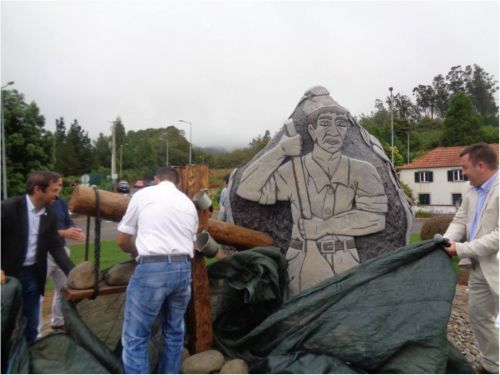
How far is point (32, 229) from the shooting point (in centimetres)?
444

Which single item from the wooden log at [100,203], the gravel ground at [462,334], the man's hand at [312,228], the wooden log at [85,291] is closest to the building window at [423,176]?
the gravel ground at [462,334]

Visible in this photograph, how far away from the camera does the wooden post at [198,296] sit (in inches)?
177

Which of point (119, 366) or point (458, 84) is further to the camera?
point (458, 84)

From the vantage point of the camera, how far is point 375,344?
4043 mm

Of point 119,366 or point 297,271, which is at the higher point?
point 297,271

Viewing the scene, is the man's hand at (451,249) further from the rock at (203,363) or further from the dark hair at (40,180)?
the dark hair at (40,180)

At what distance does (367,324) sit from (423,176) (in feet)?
102

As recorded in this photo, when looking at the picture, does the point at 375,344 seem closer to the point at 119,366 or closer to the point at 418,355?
the point at 418,355

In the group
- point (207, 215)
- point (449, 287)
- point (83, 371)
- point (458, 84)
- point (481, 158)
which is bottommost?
point (83, 371)

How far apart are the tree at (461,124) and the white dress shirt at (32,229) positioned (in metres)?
44.6

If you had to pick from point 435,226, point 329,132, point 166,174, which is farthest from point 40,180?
point 435,226

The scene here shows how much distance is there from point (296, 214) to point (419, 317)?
2035 millimetres

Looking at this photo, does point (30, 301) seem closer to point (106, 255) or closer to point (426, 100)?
point (106, 255)

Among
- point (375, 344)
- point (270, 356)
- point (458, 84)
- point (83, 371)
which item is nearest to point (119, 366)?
point (83, 371)
